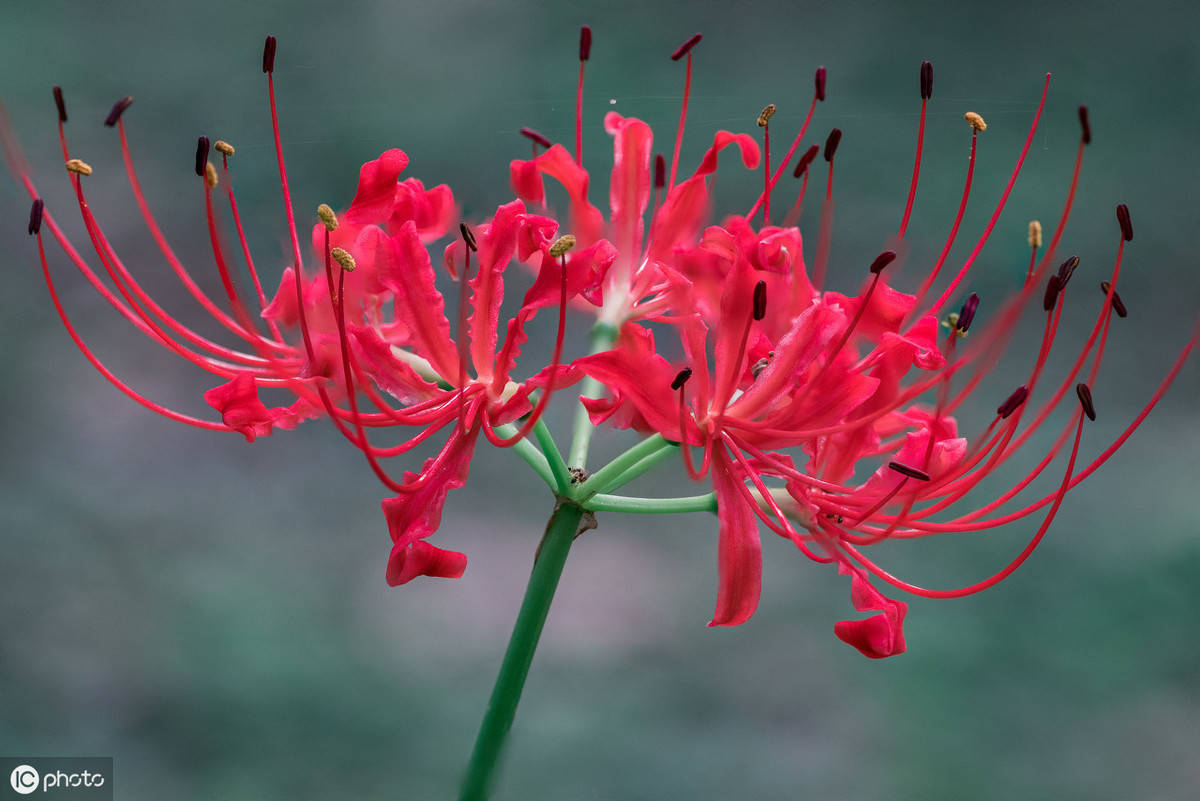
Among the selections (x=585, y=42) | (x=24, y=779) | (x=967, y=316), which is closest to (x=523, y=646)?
(x=967, y=316)

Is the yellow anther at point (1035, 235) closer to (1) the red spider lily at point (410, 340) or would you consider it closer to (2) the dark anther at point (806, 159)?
(2) the dark anther at point (806, 159)

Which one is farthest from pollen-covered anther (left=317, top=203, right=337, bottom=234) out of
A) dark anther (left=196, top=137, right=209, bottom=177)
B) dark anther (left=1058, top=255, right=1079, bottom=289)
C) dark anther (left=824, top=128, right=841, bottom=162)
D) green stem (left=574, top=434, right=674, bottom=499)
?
dark anther (left=1058, top=255, right=1079, bottom=289)

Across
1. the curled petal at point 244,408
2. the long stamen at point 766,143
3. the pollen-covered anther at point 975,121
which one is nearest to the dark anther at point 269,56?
the curled petal at point 244,408

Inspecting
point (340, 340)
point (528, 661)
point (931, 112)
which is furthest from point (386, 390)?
point (931, 112)

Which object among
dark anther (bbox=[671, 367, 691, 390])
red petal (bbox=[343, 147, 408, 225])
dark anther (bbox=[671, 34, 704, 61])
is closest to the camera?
dark anther (bbox=[671, 367, 691, 390])

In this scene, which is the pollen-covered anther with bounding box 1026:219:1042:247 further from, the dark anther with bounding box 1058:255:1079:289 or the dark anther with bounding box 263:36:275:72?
the dark anther with bounding box 263:36:275:72

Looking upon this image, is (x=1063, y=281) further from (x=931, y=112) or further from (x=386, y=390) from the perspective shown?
(x=386, y=390)
